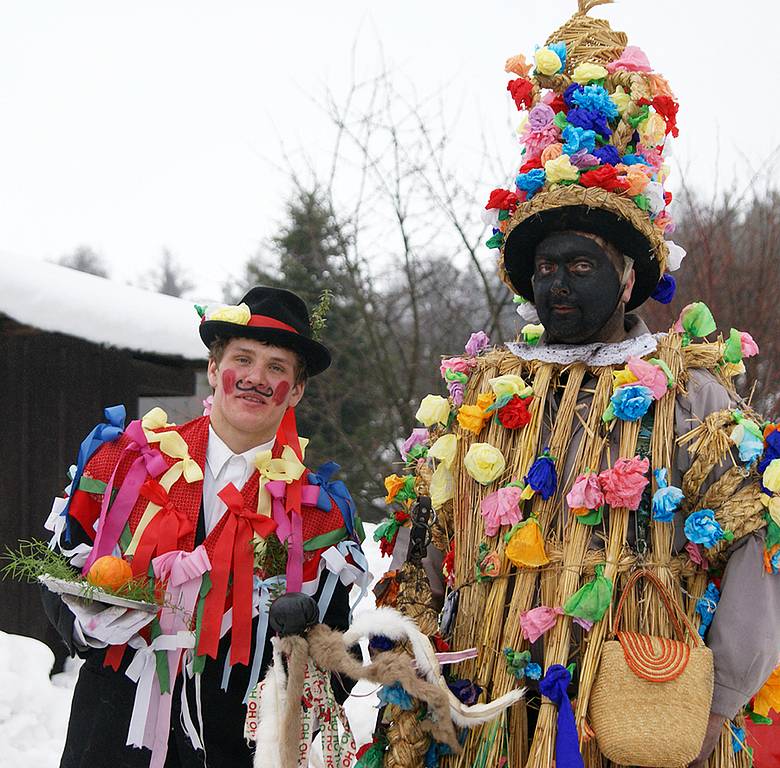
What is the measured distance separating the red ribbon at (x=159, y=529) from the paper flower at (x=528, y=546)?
930 millimetres

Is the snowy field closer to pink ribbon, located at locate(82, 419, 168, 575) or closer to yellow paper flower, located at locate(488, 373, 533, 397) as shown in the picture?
pink ribbon, located at locate(82, 419, 168, 575)

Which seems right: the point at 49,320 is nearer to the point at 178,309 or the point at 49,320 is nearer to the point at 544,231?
the point at 178,309

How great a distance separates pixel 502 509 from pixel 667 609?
0.45 m

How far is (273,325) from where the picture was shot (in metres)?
2.72

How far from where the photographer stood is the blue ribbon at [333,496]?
2.73 meters

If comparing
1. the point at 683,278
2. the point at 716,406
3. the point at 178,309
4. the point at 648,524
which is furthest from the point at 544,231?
the point at 178,309

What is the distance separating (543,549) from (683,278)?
14.4ft

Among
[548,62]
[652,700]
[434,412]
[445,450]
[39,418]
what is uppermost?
[548,62]

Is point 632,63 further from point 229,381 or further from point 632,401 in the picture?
point 229,381

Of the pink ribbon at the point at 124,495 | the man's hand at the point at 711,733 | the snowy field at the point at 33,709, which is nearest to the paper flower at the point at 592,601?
the man's hand at the point at 711,733

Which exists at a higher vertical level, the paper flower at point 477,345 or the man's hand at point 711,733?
the paper flower at point 477,345

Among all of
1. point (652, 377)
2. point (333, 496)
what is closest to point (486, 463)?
point (652, 377)

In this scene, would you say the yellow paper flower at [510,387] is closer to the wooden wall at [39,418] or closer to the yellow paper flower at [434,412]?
the yellow paper flower at [434,412]

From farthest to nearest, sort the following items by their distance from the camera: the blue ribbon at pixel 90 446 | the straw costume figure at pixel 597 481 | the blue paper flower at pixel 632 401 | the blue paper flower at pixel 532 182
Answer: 1. the blue ribbon at pixel 90 446
2. the blue paper flower at pixel 532 182
3. the blue paper flower at pixel 632 401
4. the straw costume figure at pixel 597 481
